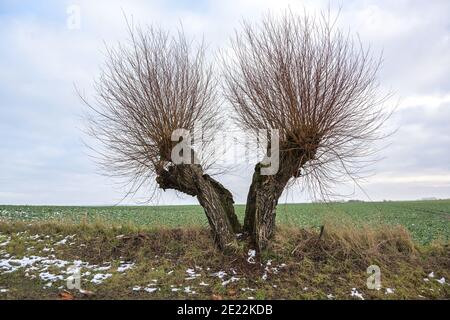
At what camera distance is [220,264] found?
9156 millimetres

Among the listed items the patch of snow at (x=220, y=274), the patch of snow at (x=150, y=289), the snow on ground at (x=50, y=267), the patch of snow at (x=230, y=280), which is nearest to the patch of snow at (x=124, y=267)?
the snow on ground at (x=50, y=267)

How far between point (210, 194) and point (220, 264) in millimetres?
1947

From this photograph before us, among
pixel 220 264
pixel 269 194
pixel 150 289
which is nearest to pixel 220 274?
pixel 220 264

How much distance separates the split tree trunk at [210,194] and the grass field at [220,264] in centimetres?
48

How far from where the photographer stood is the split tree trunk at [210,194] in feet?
32.4

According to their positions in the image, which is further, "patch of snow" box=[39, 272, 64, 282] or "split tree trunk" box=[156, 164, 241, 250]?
"split tree trunk" box=[156, 164, 241, 250]

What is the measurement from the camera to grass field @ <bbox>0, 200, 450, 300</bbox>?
26.1 feet

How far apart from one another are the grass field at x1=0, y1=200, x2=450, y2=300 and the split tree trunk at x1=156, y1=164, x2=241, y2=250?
0.48 meters

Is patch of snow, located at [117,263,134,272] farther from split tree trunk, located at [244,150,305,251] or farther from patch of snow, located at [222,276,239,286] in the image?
split tree trunk, located at [244,150,305,251]

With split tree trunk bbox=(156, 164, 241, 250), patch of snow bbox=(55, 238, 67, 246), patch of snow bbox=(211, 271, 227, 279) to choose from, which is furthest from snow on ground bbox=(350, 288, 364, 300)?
patch of snow bbox=(55, 238, 67, 246)

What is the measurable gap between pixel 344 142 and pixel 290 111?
70.0 inches
